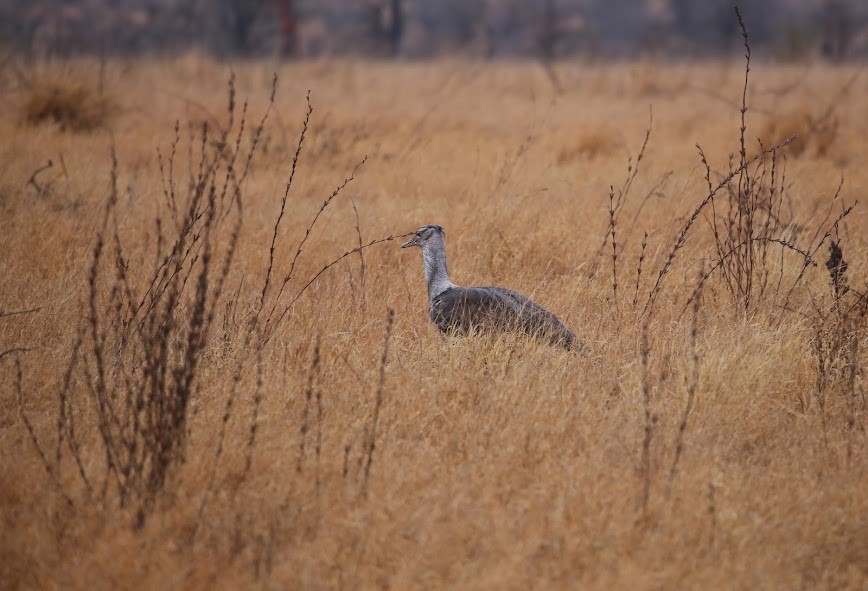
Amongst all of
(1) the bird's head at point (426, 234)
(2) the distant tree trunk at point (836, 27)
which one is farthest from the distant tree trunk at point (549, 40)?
(1) the bird's head at point (426, 234)

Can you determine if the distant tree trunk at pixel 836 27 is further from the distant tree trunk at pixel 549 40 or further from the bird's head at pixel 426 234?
the bird's head at pixel 426 234

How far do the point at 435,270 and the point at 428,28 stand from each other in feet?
188

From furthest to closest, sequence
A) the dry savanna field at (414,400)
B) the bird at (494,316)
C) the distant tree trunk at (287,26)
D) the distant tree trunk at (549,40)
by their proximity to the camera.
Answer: the distant tree trunk at (287,26) → the distant tree trunk at (549,40) → the bird at (494,316) → the dry savanna field at (414,400)

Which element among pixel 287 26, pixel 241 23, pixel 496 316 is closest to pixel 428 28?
pixel 241 23

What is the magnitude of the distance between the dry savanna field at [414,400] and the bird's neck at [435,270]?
0.77 ft

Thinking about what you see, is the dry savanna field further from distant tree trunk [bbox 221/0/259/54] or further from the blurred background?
distant tree trunk [bbox 221/0/259/54]

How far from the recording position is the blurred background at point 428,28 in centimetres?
2039

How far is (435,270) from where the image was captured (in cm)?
418

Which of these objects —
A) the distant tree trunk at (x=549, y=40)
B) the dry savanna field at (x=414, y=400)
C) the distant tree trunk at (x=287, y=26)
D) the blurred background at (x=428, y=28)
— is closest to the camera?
the dry savanna field at (x=414, y=400)

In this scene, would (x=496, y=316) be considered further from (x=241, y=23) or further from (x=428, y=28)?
(x=428, y=28)

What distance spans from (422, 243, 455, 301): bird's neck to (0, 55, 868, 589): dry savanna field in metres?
0.23

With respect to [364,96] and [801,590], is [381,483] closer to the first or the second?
[801,590]

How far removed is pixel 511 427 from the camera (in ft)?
10.2

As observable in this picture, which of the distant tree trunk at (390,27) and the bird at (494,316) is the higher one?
the distant tree trunk at (390,27)
